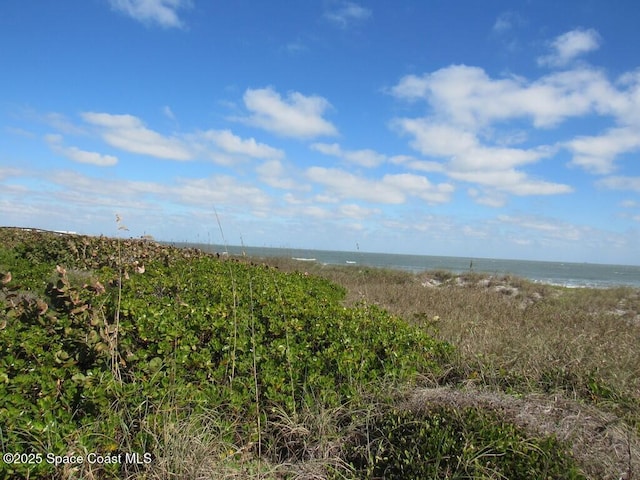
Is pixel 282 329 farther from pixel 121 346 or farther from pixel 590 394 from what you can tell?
pixel 590 394

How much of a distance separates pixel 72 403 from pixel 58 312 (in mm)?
1236

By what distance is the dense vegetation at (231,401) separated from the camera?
2.47m

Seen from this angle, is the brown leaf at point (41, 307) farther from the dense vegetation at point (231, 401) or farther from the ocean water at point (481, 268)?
the ocean water at point (481, 268)

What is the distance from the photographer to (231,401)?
3.08 meters

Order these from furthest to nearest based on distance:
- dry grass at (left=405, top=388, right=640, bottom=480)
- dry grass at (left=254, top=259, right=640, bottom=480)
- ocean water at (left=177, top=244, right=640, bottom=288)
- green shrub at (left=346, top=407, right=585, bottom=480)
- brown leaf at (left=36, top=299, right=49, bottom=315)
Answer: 1. ocean water at (left=177, top=244, right=640, bottom=288)
2. brown leaf at (left=36, top=299, right=49, bottom=315)
3. dry grass at (left=254, top=259, right=640, bottom=480)
4. dry grass at (left=405, top=388, right=640, bottom=480)
5. green shrub at (left=346, top=407, right=585, bottom=480)

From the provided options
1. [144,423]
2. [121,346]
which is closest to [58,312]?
[121,346]

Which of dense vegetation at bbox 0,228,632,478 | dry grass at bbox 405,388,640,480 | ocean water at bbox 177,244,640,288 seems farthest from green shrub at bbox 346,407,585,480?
ocean water at bbox 177,244,640,288

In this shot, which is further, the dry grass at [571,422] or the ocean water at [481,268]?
the ocean water at [481,268]

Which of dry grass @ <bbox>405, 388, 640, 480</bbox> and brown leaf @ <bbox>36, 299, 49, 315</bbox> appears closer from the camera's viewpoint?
dry grass @ <bbox>405, 388, 640, 480</bbox>

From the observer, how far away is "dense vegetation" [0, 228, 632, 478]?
8.12 feet

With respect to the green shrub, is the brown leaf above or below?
above

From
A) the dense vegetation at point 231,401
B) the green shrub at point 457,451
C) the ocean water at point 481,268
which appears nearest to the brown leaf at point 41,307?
the dense vegetation at point 231,401

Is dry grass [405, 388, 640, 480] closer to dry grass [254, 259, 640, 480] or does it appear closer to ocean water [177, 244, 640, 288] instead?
dry grass [254, 259, 640, 480]

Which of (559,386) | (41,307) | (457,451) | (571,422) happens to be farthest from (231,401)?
(559,386)
